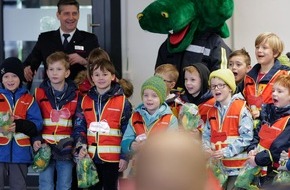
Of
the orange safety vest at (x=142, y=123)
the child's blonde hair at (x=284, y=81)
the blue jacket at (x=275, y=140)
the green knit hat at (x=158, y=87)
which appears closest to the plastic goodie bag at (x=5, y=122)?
the orange safety vest at (x=142, y=123)

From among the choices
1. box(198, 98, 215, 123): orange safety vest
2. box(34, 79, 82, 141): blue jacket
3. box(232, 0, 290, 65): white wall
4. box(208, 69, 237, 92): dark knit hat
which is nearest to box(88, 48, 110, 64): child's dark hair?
box(34, 79, 82, 141): blue jacket

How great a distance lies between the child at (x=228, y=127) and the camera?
17.5 feet

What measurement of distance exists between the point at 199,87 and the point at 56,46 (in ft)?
4.91

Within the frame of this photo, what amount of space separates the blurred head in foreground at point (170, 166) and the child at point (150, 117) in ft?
12.0

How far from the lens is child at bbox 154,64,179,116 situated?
5887 mm

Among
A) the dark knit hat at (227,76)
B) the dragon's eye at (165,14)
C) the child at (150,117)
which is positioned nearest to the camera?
the dark knit hat at (227,76)

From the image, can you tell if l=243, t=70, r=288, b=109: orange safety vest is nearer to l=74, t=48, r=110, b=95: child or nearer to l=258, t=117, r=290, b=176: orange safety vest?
l=258, t=117, r=290, b=176: orange safety vest

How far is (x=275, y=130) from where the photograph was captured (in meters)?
5.14

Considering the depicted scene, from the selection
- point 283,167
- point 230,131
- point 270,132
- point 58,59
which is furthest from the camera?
point 58,59

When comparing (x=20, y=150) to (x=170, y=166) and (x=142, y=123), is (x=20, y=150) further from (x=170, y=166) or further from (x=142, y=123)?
(x=170, y=166)

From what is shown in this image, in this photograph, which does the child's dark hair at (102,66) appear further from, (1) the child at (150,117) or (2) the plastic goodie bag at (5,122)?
(2) the plastic goodie bag at (5,122)

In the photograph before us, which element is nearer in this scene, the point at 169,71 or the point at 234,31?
the point at 169,71

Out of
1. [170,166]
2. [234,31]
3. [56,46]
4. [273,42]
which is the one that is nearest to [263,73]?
[273,42]

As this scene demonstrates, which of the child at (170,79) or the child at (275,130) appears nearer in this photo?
the child at (275,130)
